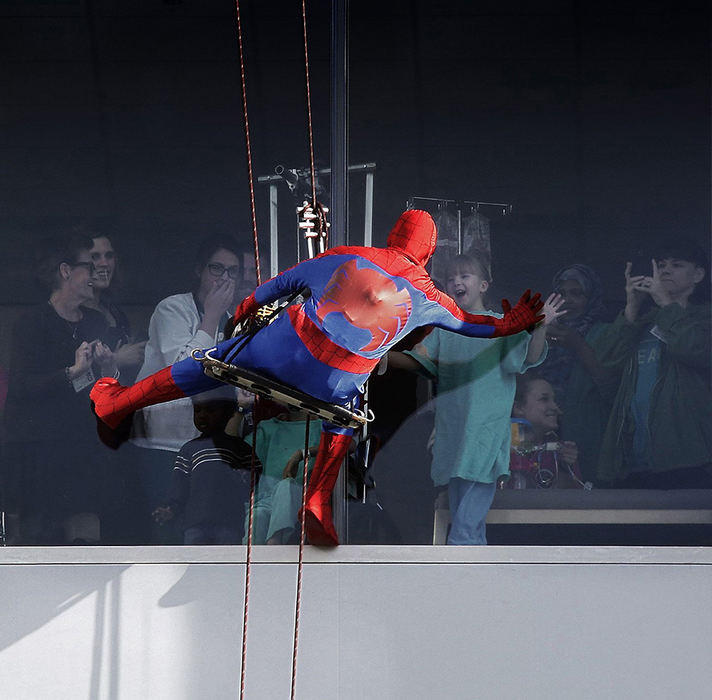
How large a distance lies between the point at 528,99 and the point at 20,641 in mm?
2817

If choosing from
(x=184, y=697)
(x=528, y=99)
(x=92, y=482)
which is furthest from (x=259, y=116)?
(x=184, y=697)

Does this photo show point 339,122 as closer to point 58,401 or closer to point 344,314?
point 344,314

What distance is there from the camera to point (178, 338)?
15.1 ft

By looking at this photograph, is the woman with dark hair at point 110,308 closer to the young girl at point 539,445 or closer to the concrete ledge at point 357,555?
the concrete ledge at point 357,555

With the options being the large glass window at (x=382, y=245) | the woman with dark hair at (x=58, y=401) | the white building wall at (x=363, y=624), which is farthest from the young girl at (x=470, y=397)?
the woman with dark hair at (x=58, y=401)

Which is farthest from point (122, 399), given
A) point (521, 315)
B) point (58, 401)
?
point (521, 315)

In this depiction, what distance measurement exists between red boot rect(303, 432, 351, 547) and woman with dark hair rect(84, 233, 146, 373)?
0.80 m

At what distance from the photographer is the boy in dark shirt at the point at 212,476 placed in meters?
4.53

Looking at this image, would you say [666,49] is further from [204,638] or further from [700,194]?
[204,638]

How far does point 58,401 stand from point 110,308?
0.41 m

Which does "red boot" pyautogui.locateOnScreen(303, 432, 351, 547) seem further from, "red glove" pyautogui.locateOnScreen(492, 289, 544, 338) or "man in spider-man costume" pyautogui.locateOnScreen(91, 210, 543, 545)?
"red glove" pyautogui.locateOnScreen(492, 289, 544, 338)

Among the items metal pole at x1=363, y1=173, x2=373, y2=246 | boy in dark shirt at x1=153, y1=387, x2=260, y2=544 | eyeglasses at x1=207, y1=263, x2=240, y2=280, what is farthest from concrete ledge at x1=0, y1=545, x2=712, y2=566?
metal pole at x1=363, y1=173, x2=373, y2=246

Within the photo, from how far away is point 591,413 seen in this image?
181 inches

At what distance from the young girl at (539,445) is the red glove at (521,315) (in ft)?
0.65
